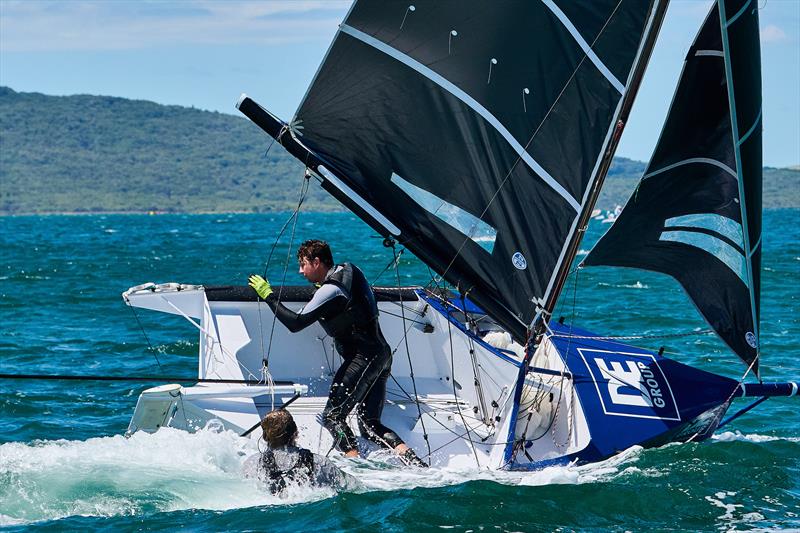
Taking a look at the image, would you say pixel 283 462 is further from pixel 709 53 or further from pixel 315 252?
pixel 709 53

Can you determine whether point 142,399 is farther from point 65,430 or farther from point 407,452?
point 65,430

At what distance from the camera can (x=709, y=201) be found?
30.3 ft

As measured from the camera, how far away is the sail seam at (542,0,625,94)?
8547 millimetres

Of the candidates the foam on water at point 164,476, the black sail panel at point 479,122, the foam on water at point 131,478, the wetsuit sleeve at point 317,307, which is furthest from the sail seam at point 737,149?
the foam on water at point 131,478

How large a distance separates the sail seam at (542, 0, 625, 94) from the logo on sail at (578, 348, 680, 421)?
2.32 metres

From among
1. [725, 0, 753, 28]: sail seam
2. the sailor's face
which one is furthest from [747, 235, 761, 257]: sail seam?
the sailor's face

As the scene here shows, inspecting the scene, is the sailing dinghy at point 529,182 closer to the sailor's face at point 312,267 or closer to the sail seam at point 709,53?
the sail seam at point 709,53

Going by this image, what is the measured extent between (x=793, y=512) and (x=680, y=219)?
261 cm

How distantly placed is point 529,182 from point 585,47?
1.13m

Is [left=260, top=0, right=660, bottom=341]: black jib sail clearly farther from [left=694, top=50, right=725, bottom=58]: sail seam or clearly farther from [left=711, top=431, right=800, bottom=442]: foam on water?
[left=711, top=431, right=800, bottom=442]: foam on water

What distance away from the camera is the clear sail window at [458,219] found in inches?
349

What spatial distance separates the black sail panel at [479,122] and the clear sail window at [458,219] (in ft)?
0.04

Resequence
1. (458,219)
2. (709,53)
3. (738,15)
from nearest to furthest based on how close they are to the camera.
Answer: (738,15), (458,219), (709,53)

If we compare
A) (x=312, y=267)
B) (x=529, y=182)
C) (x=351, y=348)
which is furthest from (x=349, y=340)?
(x=529, y=182)
